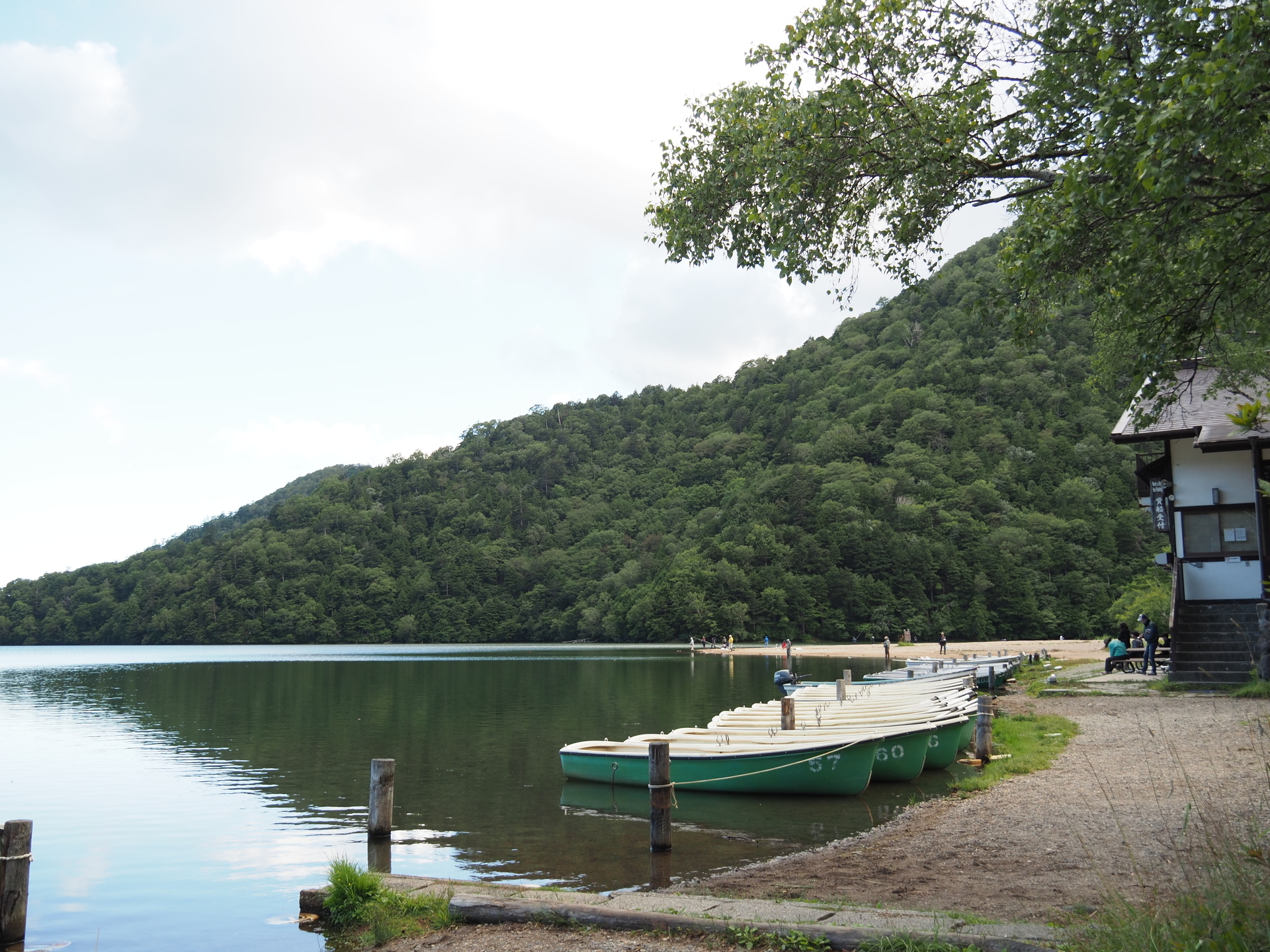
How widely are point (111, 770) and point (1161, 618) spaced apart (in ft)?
125

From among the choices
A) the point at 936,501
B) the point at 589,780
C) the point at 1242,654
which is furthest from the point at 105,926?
the point at 936,501

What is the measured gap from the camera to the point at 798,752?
50.8 ft

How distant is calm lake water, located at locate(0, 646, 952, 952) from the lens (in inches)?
450

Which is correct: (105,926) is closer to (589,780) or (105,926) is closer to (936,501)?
(589,780)

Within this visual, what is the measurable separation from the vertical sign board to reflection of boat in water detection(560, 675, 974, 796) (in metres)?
10.9

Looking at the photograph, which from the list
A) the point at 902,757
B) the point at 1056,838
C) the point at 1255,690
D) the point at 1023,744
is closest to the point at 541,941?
the point at 1056,838

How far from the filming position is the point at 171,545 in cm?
15425

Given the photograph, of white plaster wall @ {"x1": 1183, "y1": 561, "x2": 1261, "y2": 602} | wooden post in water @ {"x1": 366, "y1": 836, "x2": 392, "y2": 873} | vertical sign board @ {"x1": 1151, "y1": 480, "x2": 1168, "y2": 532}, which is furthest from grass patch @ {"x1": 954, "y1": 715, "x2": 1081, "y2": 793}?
vertical sign board @ {"x1": 1151, "y1": 480, "x2": 1168, "y2": 532}

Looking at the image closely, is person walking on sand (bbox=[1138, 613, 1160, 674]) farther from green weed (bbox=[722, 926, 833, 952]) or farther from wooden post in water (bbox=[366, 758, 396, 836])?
green weed (bbox=[722, 926, 833, 952])

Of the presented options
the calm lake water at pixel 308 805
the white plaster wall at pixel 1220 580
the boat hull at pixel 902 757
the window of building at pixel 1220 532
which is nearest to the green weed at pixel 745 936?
the calm lake water at pixel 308 805

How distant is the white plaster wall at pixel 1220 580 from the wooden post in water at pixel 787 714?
14.1 metres

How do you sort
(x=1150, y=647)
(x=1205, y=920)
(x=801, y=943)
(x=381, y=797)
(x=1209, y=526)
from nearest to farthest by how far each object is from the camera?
1. (x=1205, y=920)
2. (x=801, y=943)
3. (x=381, y=797)
4. (x=1209, y=526)
5. (x=1150, y=647)

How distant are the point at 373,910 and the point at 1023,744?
13.6m

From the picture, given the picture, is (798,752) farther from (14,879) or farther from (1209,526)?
(1209,526)
